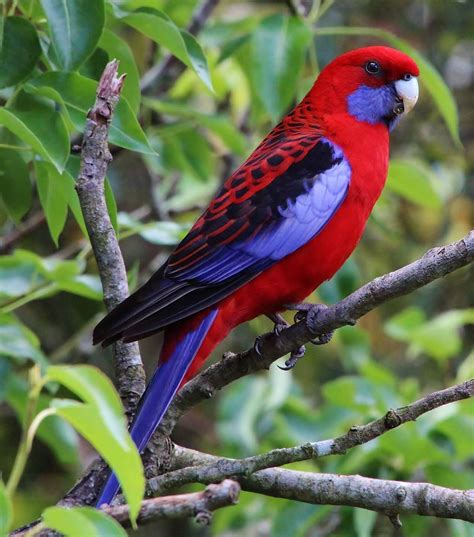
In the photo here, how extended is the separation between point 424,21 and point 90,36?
4384 millimetres

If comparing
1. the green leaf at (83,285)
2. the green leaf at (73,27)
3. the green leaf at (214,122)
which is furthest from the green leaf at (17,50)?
the green leaf at (214,122)

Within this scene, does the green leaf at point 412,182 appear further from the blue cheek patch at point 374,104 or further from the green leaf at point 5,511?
the green leaf at point 5,511

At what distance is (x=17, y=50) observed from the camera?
7.76ft

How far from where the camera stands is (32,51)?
7.81ft

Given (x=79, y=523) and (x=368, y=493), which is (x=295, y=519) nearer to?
(x=368, y=493)

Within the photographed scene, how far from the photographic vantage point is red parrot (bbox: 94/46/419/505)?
9.30ft

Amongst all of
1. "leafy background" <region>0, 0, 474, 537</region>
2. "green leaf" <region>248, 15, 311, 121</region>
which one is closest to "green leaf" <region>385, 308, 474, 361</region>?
"leafy background" <region>0, 0, 474, 537</region>

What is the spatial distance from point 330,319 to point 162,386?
22.2 inches

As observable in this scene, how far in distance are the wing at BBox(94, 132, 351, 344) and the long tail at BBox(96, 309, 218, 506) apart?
99 millimetres

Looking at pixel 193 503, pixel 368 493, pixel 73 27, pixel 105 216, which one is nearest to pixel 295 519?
pixel 368 493

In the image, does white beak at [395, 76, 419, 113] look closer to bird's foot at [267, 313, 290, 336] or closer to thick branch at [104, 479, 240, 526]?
bird's foot at [267, 313, 290, 336]

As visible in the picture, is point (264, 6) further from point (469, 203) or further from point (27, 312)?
point (27, 312)

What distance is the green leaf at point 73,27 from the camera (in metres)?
2.25

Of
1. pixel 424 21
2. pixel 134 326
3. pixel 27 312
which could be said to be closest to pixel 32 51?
pixel 134 326
